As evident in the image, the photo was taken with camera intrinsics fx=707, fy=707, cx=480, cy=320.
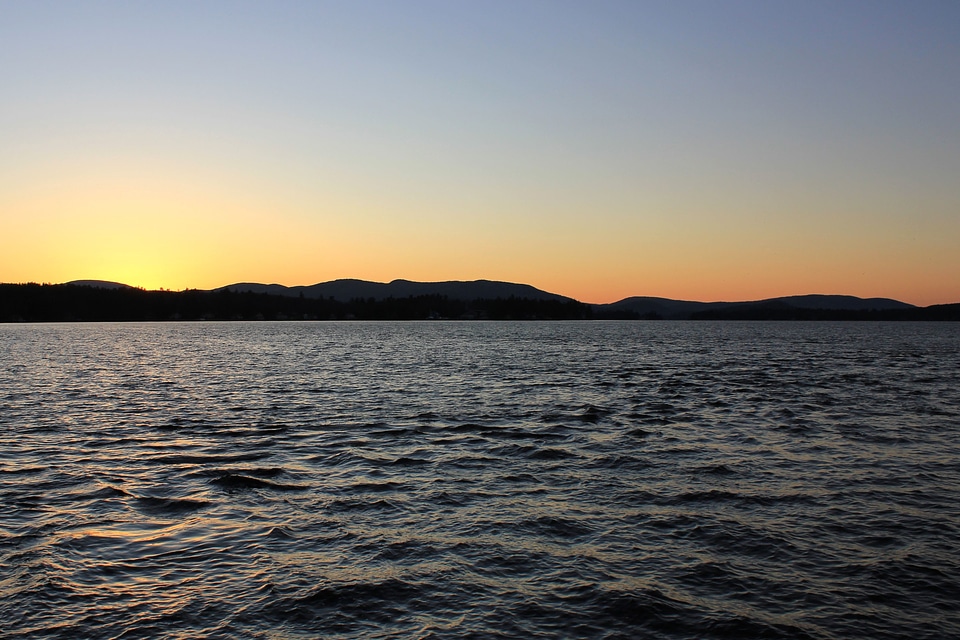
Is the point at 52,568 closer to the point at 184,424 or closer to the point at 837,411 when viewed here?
the point at 184,424

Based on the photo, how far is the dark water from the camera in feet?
37.4

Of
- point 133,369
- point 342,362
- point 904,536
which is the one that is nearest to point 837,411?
point 904,536

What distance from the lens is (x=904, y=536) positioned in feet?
51.1

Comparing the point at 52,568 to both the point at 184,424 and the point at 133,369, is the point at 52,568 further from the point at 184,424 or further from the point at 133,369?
the point at 133,369

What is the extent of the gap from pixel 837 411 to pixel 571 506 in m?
24.6

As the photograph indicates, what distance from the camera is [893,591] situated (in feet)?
40.9

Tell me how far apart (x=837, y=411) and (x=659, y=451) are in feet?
54.0

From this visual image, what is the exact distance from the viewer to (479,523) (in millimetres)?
16234

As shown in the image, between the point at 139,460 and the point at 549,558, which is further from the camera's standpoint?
the point at 139,460

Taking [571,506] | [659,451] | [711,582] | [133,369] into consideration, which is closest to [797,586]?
[711,582]

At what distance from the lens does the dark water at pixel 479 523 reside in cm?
1141

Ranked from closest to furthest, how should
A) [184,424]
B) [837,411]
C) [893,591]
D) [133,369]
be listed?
[893,591] → [184,424] → [837,411] → [133,369]

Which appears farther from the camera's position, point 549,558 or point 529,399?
point 529,399

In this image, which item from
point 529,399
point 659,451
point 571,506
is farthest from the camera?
point 529,399
